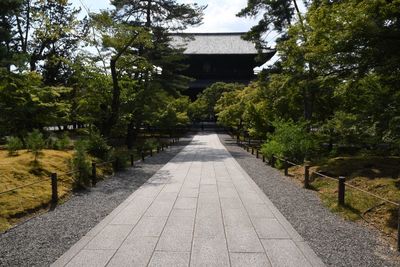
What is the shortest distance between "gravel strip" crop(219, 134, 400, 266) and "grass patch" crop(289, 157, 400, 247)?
34cm

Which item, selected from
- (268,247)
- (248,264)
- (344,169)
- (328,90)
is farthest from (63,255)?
(328,90)

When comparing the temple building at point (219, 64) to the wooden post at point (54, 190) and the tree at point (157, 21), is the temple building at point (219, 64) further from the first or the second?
the wooden post at point (54, 190)

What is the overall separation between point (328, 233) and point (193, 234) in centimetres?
243

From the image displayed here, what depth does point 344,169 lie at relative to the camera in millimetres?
11320

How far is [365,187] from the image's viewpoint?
932 cm

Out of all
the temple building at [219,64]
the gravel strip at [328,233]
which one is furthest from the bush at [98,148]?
the temple building at [219,64]

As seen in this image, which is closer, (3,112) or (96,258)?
(96,258)

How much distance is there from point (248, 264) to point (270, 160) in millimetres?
11400

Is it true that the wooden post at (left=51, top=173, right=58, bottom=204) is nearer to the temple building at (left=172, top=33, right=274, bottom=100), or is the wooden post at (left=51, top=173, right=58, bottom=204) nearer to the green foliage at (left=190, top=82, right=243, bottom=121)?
the green foliage at (left=190, top=82, right=243, bottom=121)

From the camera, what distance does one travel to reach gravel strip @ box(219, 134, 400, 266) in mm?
5145

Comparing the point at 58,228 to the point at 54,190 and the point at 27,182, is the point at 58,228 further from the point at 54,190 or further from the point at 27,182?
the point at 27,182

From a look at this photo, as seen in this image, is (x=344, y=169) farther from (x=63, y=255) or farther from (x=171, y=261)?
(x=63, y=255)

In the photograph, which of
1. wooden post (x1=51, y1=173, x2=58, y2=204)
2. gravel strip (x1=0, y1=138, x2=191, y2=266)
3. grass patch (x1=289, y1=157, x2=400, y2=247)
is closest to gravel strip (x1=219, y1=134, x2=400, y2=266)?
grass patch (x1=289, y1=157, x2=400, y2=247)

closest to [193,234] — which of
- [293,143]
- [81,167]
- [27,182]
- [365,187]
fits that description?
[27,182]
